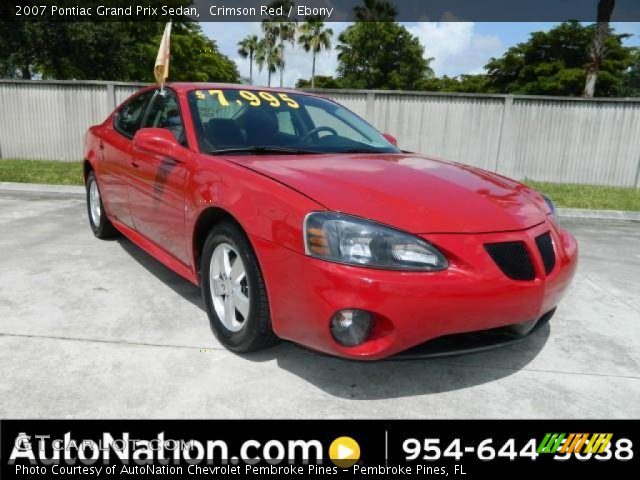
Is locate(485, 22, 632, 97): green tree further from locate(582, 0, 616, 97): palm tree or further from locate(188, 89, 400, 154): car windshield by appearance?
locate(188, 89, 400, 154): car windshield

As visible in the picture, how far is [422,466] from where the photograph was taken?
6.46ft

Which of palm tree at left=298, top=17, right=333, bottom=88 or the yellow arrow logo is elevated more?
palm tree at left=298, top=17, right=333, bottom=88

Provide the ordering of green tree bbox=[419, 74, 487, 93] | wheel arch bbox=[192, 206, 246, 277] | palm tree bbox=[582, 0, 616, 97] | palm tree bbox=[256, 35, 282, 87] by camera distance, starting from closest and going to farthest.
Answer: wheel arch bbox=[192, 206, 246, 277] → palm tree bbox=[582, 0, 616, 97] → green tree bbox=[419, 74, 487, 93] → palm tree bbox=[256, 35, 282, 87]

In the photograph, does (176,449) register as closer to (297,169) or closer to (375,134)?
(297,169)

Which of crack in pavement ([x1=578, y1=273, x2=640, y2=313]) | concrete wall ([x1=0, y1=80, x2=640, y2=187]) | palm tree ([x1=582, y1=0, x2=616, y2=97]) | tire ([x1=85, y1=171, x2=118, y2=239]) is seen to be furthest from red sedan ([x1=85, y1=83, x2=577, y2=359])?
palm tree ([x1=582, y1=0, x2=616, y2=97])

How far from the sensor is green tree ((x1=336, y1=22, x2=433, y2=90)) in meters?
44.2

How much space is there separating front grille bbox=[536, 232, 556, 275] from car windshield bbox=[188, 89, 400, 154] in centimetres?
131

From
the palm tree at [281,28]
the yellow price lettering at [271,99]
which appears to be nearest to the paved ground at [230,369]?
the yellow price lettering at [271,99]

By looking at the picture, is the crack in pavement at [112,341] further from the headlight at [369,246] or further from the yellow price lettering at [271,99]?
the yellow price lettering at [271,99]

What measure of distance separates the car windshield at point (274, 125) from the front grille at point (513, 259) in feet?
4.35

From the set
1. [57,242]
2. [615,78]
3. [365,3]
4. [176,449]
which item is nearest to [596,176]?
[57,242]

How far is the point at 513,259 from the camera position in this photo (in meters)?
2.27

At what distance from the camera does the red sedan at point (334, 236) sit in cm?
210

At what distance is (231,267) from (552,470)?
170 centimetres
